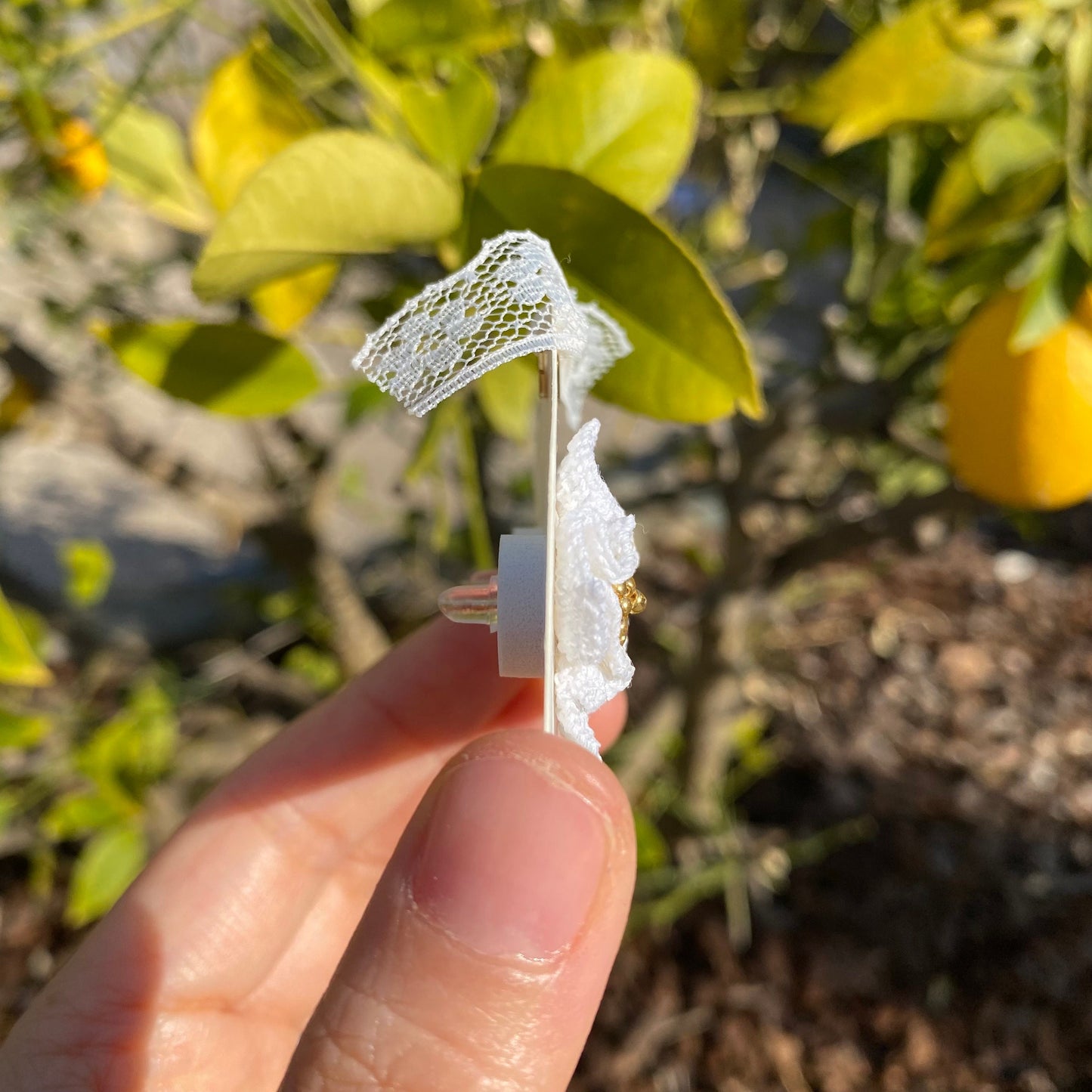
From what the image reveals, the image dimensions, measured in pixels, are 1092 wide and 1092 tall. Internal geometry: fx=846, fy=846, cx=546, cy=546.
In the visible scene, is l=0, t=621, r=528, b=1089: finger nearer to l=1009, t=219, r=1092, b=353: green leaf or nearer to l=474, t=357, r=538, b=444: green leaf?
l=474, t=357, r=538, b=444: green leaf

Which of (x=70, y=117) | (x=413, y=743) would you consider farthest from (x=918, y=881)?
(x=70, y=117)

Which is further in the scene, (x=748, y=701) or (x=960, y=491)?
(x=748, y=701)

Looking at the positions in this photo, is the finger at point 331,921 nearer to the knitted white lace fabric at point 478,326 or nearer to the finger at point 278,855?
the finger at point 278,855

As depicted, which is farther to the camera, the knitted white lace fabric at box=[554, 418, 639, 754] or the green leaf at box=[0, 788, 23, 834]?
the green leaf at box=[0, 788, 23, 834]

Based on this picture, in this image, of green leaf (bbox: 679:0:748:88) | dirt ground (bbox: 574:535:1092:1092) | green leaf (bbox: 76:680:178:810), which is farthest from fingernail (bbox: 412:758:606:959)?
dirt ground (bbox: 574:535:1092:1092)

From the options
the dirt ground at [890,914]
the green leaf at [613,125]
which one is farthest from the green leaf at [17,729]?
the green leaf at [613,125]

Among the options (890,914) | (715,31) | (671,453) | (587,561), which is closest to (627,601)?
(587,561)

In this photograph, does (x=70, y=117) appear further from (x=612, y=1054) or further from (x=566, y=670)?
(x=612, y=1054)
